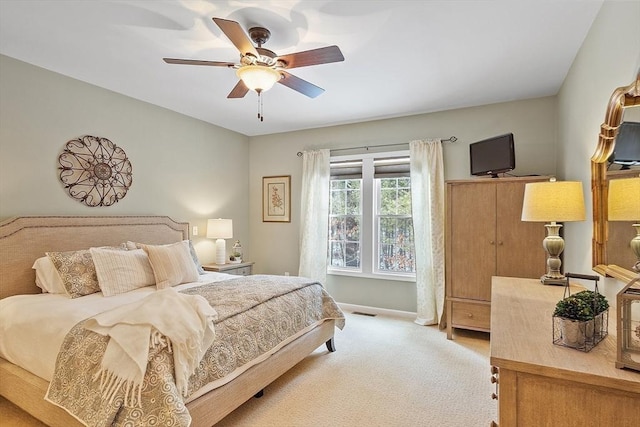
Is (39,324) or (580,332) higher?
(580,332)

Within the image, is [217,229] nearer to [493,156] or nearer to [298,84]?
[298,84]

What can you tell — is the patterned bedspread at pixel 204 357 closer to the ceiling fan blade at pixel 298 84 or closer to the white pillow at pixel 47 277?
the white pillow at pixel 47 277

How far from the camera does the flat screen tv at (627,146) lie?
4.79 ft

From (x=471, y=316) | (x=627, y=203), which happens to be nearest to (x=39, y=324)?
(x=627, y=203)

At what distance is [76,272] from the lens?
2.68 metres

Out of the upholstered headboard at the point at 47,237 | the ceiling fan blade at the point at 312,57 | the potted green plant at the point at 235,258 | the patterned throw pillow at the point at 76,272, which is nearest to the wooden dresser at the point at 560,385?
the ceiling fan blade at the point at 312,57

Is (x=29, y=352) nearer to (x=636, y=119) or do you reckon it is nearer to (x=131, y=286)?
(x=131, y=286)

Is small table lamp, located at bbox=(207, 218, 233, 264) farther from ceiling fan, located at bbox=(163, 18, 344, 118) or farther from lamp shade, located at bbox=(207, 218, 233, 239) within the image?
ceiling fan, located at bbox=(163, 18, 344, 118)

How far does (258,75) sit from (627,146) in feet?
6.86

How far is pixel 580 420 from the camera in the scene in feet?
3.38

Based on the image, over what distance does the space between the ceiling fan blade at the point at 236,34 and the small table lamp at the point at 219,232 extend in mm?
2696

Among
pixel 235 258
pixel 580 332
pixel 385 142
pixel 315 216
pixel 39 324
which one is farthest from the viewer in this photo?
pixel 315 216

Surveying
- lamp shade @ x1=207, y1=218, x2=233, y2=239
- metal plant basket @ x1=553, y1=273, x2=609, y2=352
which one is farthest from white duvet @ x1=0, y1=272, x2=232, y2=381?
metal plant basket @ x1=553, y1=273, x2=609, y2=352

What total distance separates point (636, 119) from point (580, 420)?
1274mm
